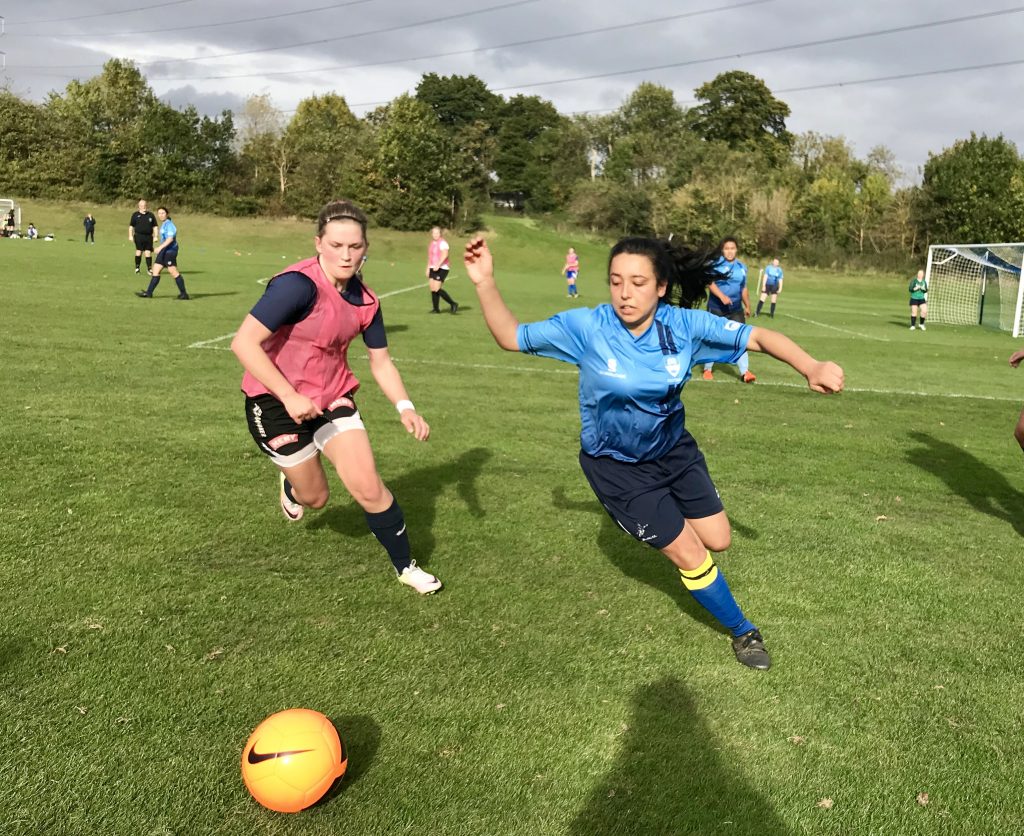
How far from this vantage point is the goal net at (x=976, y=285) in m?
26.6

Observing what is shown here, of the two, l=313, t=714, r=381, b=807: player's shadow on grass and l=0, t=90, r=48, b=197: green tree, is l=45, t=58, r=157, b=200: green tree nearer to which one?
l=0, t=90, r=48, b=197: green tree

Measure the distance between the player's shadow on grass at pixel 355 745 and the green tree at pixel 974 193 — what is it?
57.9 m

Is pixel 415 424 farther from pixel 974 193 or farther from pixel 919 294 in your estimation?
pixel 974 193

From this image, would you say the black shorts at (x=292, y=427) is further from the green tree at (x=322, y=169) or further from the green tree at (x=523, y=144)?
the green tree at (x=523, y=144)

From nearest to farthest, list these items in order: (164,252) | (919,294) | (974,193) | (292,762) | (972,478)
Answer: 1. (292,762)
2. (972,478)
3. (164,252)
4. (919,294)
5. (974,193)

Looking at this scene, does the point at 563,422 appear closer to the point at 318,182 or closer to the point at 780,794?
the point at 780,794

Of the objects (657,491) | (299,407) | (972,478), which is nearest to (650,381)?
(657,491)

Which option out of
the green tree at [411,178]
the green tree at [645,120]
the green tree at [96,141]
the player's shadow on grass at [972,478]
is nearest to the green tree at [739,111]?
the green tree at [645,120]

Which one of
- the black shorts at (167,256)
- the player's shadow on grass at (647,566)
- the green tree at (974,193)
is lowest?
the player's shadow on grass at (647,566)

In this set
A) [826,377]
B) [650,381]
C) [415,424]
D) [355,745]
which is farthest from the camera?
[415,424]

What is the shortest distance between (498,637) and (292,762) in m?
1.57

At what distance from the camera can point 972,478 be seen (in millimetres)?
7848

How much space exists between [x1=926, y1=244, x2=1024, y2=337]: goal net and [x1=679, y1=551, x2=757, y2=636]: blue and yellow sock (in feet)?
81.7

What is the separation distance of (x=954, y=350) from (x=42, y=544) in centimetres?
1997
